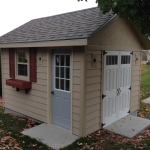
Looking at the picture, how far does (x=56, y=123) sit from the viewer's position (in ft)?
18.7

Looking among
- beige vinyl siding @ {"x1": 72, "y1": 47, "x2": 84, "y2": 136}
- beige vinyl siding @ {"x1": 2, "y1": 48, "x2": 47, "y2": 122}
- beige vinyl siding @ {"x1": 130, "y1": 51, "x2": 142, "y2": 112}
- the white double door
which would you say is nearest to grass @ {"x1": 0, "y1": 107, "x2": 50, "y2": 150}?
beige vinyl siding @ {"x1": 2, "y1": 48, "x2": 47, "y2": 122}

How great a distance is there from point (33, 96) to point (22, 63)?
1.25m

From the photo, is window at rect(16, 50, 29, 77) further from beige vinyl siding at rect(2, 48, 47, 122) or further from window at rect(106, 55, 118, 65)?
window at rect(106, 55, 118, 65)

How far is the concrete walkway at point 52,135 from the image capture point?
4680 millimetres

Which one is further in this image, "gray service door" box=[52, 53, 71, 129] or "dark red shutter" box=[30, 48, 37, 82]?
"dark red shutter" box=[30, 48, 37, 82]

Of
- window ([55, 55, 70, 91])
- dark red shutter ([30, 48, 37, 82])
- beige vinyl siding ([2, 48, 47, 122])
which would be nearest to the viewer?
window ([55, 55, 70, 91])

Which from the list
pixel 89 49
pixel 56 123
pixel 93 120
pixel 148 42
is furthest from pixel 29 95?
pixel 148 42

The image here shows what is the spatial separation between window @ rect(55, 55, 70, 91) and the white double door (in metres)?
1.17

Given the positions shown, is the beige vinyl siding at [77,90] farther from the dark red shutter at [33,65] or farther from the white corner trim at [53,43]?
the dark red shutter at [33,65]

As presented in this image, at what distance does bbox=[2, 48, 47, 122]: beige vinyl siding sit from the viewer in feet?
18.7

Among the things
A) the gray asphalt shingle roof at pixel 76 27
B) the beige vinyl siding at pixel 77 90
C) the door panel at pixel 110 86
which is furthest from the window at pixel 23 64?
the door panel at pixel 110 86

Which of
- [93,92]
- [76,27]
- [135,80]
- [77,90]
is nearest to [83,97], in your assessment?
[77,90]

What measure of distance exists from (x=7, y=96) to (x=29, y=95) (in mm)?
1481

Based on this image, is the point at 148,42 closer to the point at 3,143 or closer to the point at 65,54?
the point at 65,54
